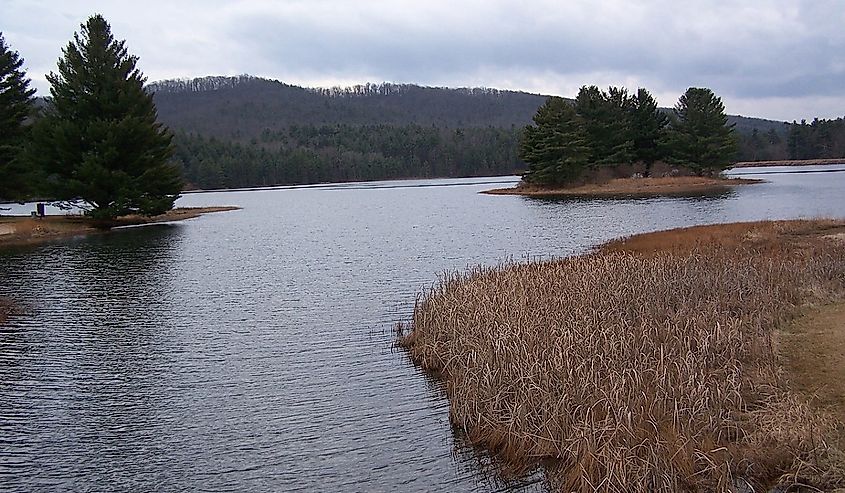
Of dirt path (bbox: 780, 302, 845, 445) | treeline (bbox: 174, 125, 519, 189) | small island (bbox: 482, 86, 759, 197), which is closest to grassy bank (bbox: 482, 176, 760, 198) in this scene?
small island (bbox: 482, 86, 759, 197)

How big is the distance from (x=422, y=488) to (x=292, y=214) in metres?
50.3

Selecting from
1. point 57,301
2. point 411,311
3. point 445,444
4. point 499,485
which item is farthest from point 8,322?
point 499,485

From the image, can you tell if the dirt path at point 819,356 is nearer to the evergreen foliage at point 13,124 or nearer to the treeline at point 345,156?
the evergreen foliage at point 13,124

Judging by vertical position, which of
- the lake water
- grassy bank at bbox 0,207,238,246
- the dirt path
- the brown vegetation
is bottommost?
the lake water

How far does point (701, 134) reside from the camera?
74.3m

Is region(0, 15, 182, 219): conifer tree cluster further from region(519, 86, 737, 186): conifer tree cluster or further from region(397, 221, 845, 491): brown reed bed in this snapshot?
region(519, 86, 737, 186): conifer tree cluster

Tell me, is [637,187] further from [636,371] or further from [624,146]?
[636,371]

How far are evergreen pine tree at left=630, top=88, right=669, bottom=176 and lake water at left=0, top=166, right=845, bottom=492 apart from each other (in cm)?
5062

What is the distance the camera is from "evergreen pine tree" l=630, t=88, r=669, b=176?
3039 inches

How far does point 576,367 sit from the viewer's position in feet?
30.6

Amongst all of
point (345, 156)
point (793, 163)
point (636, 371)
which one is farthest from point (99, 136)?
point (793, 163)

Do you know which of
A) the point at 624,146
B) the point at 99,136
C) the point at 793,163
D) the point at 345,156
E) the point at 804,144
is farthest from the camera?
the point at 345,156

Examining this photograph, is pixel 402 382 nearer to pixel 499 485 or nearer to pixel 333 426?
pixel 333 426

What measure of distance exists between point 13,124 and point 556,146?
45748 mm
